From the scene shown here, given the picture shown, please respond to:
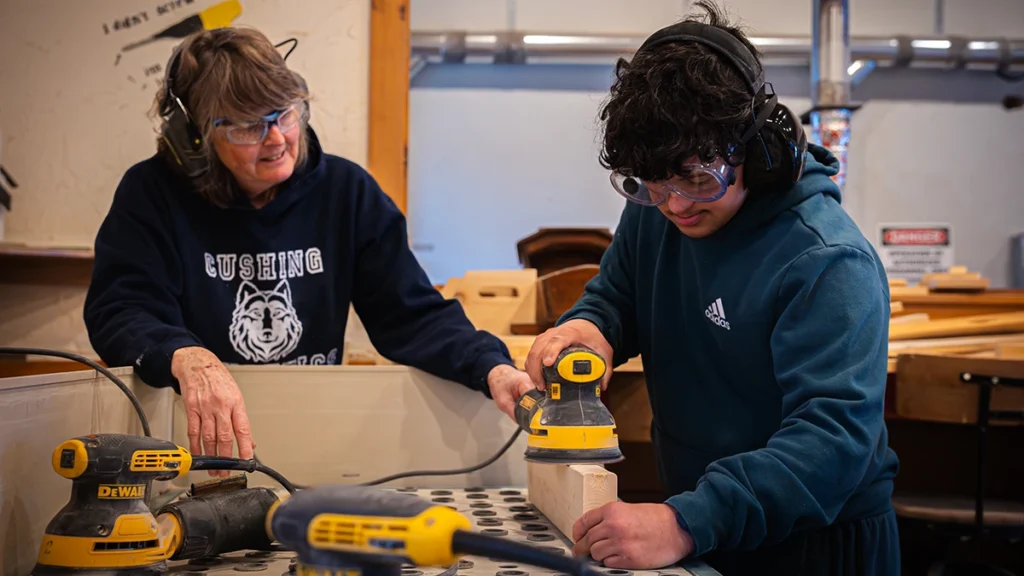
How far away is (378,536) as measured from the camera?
2.32 ft

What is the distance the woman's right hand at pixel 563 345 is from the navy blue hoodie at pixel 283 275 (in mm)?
239

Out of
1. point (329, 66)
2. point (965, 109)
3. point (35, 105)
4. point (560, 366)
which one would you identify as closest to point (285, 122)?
point (560, 366)

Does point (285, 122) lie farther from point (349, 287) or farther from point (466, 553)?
point (466, 553)

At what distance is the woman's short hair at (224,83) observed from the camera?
1.61m

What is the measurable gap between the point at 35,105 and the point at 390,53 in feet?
3.48

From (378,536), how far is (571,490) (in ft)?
1.75

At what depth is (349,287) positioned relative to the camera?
185cm

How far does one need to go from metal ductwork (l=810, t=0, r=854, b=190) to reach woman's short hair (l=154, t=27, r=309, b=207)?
9.94 ft

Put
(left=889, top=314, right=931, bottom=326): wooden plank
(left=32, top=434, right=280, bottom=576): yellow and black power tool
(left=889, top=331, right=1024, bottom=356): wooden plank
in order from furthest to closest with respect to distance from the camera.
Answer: (left=889, top=314, right=931, bottom=326): wooden plank
(left=889, top=331, right=1024, bottom=356): wooden plank
(left=32, top=434, right=280, bottom=576): yellow and black power tool

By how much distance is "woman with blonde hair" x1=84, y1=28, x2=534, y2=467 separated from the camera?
1.60m

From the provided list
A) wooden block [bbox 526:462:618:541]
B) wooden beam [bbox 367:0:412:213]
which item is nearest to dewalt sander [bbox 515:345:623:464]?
wooden block [bbox 526:462:618:541]

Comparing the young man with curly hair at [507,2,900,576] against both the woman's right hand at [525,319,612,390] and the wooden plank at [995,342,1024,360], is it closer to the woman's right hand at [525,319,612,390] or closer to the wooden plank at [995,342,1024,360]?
the woman's right hand at [525,319,612,390]

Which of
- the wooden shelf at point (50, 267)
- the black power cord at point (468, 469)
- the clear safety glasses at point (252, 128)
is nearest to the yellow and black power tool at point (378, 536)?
the black power cord at point (468, 469)

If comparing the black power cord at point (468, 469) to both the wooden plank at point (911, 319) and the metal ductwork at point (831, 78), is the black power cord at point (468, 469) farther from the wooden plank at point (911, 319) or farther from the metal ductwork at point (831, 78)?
the metal ductwork at point (831, 78)
